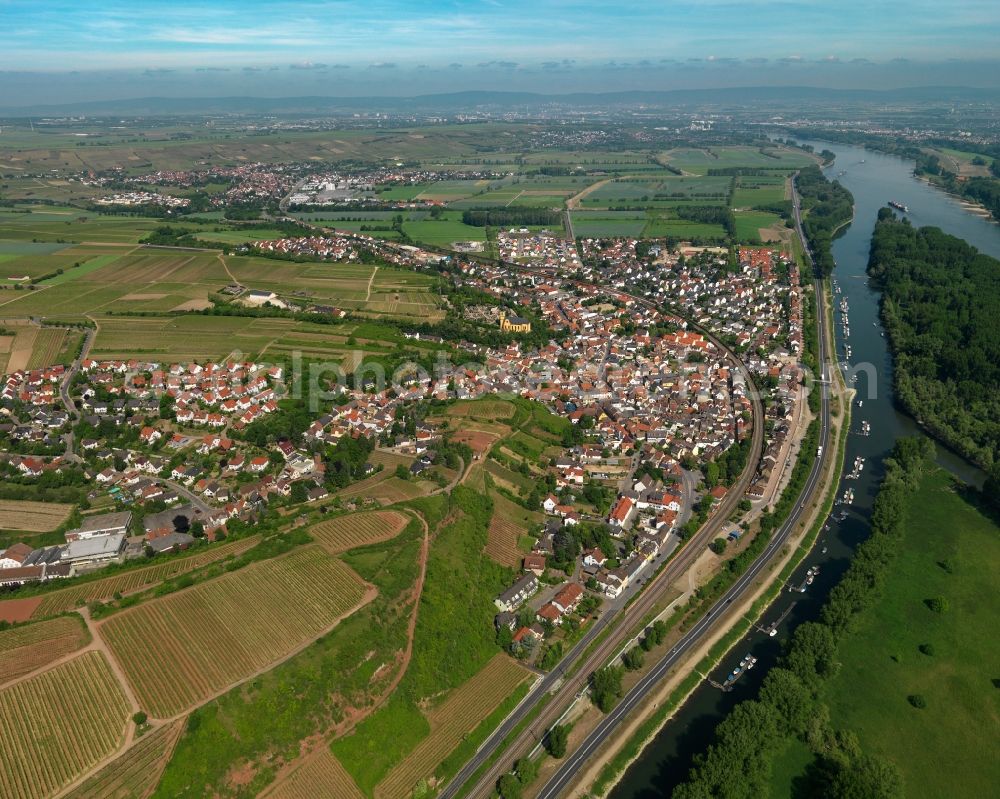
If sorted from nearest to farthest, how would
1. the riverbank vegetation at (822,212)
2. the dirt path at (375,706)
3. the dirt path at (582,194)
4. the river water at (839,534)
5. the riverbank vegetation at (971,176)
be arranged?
the dirt path at (375,706), the river water at (839,534), the riverbank vegetation at (822,212), the riverbank vegetation at (971,176), the dirt path at (582,194)

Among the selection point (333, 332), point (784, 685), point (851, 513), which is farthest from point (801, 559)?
point (333, 332)

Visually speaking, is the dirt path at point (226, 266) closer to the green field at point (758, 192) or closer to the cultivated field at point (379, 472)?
the cultivated field at point (379, 472)

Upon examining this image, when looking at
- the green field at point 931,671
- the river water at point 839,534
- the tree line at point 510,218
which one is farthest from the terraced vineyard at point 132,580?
the tree line at point 510,218

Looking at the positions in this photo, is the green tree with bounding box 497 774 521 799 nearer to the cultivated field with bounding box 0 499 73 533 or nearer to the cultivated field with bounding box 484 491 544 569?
the cultivated field with bounding box 484 491 544 569

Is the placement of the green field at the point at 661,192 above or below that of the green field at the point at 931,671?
below

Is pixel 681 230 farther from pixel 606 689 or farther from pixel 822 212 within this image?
pixel 606 689
